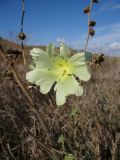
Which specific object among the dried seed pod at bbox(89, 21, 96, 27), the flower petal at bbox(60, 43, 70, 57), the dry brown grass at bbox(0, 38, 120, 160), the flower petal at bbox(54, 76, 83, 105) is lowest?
the dry brown grass at bbox(0, 38, 120, 160)

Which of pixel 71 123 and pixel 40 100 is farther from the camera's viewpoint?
pixel 40 100

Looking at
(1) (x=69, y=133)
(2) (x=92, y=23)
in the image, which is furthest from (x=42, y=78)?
(1) (x=69, y=133)

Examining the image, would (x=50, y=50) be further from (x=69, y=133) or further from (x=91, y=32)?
(x=69, y=133)

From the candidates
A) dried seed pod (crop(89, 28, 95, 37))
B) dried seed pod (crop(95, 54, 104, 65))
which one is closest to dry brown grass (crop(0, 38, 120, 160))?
dried seed pod (crop(89, 28, 95, 37))

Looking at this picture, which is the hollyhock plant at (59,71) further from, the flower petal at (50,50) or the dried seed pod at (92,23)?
the dried seed pod at (92,23)

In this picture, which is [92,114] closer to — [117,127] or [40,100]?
[117,127]

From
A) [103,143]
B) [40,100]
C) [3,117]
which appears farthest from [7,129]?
[40,100]

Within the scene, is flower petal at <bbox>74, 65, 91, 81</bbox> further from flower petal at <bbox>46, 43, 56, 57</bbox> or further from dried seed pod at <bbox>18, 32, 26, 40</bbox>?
dried seed pod at <bbox>18, 32, 26, 40</bbox>

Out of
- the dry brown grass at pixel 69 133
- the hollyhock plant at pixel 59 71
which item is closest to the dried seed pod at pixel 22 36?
the hollyhock plant at pixel 59 71
